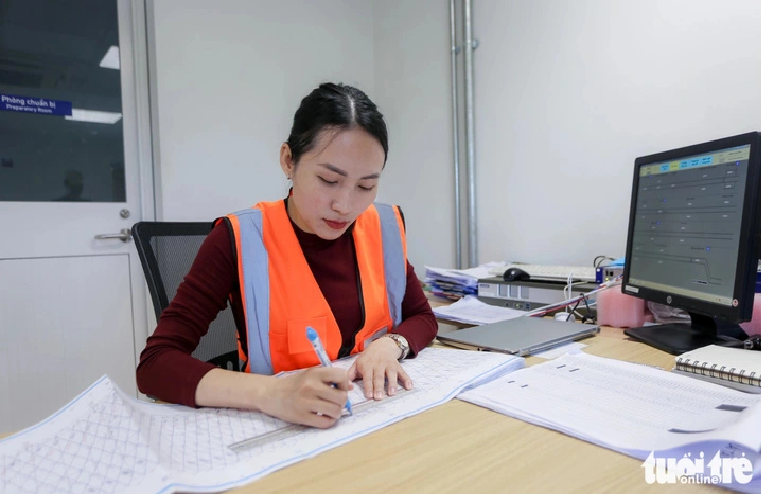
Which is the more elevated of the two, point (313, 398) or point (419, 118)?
point (419, 118)

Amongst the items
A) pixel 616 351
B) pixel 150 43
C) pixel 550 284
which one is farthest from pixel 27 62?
pixel 616 351

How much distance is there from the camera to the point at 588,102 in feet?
5.92

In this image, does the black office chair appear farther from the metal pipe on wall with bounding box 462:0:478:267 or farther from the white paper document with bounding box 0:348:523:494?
the metal pipe on wall with bounding box 462:0:478:267

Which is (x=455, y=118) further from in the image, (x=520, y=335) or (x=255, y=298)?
(x=255, y=298)

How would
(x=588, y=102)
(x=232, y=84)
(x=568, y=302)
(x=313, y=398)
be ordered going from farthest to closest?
(x=232, y=84), (x=588, y=102), (x=568, y=302), (x=313, y=398)

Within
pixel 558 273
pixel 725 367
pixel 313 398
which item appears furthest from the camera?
pixel 558 273

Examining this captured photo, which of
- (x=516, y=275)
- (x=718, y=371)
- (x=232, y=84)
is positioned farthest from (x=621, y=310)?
(x=232, y=84)

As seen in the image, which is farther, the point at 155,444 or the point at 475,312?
the point at 475,312

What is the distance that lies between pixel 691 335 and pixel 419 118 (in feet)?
6.02

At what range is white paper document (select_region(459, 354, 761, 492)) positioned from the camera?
53cm

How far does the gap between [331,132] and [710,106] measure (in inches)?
50.2

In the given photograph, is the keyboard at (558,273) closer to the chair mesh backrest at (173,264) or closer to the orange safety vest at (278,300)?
the orange safety vest at (278,300)

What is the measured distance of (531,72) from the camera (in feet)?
6.56

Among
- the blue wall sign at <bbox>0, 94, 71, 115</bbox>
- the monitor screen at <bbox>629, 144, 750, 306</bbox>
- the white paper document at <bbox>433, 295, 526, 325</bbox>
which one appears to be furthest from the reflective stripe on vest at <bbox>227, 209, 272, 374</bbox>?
the blue wall sign at <bbox>0, 94, 71, 115</bbox>
